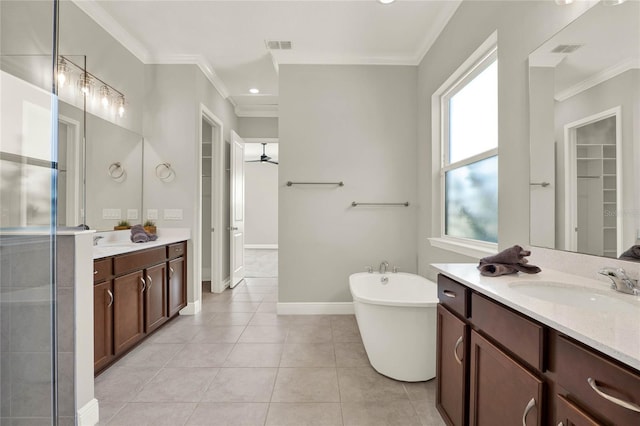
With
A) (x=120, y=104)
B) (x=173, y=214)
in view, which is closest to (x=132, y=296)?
(x=173, y=214)

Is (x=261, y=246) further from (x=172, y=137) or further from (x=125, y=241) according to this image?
(x=125, y=241)

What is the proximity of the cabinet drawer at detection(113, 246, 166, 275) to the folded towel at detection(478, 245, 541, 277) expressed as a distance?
2387 millimetres

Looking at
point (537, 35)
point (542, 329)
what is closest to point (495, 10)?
point (537, 35)

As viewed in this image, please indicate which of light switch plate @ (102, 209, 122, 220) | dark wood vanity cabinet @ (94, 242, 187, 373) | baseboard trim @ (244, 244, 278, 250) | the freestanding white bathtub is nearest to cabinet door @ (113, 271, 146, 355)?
dark wood vanity cabinet @ (94, 242, 187, 373)

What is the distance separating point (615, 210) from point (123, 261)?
288cm

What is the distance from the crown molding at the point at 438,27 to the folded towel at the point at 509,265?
6.80ft

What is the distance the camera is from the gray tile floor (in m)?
1.63

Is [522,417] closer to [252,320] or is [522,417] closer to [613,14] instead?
[613,14]

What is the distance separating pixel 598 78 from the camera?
1.18 m

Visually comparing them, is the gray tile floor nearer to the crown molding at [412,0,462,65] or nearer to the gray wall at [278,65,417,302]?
the gray wall at [278,65,417,302]

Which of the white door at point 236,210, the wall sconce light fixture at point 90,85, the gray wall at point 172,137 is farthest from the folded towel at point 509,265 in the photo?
the white door at point 236,210

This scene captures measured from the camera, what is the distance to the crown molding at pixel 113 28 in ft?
8.06

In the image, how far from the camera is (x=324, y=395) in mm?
1813

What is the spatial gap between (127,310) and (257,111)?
372 cm
